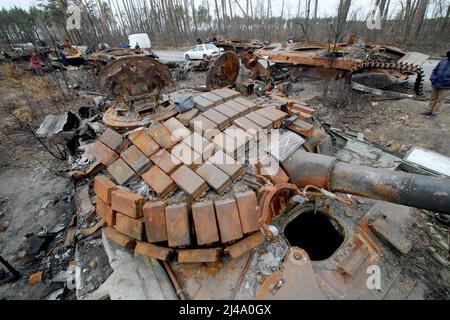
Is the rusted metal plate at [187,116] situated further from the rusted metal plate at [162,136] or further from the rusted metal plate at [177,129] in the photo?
the rusted metal plate at [162,136]

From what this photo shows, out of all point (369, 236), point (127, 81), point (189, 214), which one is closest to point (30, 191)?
point (127, 81)

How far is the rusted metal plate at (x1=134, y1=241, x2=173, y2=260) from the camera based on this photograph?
2.13m

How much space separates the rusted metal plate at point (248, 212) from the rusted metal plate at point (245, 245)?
0.11m

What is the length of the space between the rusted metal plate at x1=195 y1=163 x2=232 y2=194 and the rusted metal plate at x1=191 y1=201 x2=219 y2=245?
24 centimetres

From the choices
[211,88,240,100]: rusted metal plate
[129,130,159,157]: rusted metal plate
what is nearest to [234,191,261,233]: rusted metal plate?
[129,130,159,157]: rusted metal plate

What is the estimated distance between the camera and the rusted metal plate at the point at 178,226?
206 cm

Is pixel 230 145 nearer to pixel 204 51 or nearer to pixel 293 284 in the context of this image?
pixel 293 284

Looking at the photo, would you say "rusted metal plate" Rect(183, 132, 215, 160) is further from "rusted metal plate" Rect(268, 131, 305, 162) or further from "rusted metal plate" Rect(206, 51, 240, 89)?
"rusted metal plate" Rect(206, 51, 240, 89)

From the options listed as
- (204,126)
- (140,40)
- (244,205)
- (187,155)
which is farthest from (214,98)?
(140,40)

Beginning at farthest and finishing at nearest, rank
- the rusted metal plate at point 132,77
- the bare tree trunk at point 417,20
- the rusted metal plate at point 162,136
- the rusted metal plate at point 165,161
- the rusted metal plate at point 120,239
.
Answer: the bare tree trunk at point 417,20
the rusted metal plate at point 132,77
the rusted metal plate at point 162,136
the rusted metal plate at point 165,161
the rusted metal plate at point 120,239

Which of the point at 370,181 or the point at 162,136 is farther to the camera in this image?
the point at 162,136

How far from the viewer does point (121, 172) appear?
2.59 metres

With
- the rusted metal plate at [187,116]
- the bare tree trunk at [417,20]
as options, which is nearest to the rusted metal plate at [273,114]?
the rusted metal plate at [187,116]

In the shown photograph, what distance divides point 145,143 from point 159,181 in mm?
567
